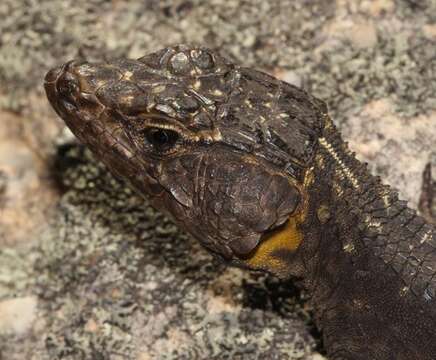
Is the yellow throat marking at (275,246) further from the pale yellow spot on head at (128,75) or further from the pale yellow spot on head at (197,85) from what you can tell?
the pale yellow spot on head at (128,75)

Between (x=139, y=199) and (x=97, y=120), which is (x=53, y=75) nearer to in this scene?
(x=97, y=120)

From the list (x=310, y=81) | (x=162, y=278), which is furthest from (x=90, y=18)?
(x=162, y=278)

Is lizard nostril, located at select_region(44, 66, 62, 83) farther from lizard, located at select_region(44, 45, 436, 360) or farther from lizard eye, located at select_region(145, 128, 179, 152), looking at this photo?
lizard eye, located at select_region(145, 128, 179, 152)

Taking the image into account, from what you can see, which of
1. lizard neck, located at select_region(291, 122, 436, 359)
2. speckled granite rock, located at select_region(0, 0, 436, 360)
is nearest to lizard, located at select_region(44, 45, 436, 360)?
lizard neck, located at select_region(291, 122, 436, 359)

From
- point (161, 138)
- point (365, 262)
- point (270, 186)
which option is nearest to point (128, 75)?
point (161, 138)

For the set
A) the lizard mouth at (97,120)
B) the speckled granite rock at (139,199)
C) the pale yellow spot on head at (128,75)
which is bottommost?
the speckled granite rock at (139,199)

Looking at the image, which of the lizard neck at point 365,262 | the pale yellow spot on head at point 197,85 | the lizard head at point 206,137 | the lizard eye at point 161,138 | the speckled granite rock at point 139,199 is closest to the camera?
the lizard neck at point 365,262

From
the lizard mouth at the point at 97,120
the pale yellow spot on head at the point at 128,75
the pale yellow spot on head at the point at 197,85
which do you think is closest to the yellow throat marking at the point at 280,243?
the lizard mouth at the point at 97,120
